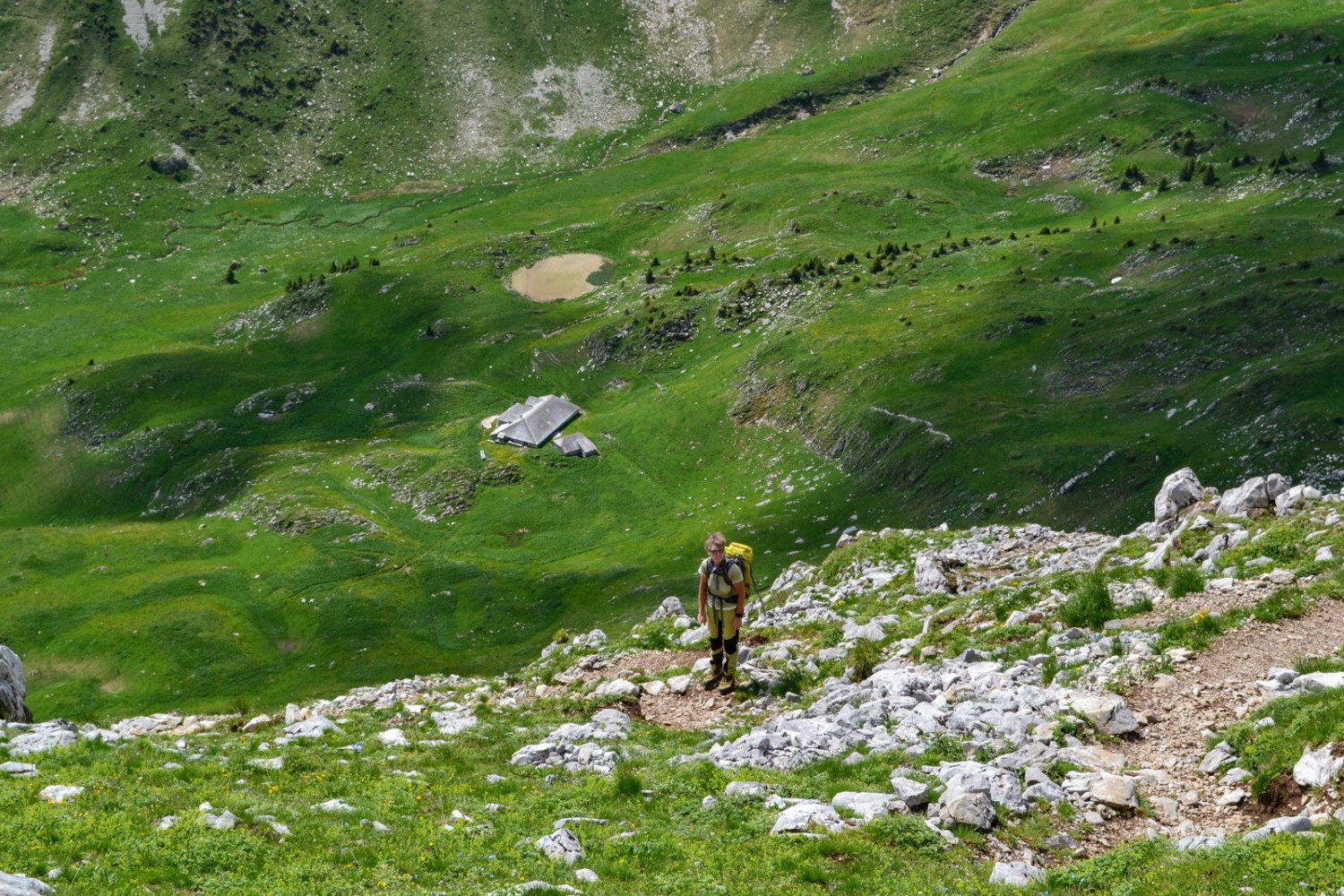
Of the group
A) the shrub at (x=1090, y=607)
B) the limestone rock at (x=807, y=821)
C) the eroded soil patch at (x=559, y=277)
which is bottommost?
the eroded soil patch at (x=559, y=277)

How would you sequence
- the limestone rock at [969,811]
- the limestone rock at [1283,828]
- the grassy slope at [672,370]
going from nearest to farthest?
the limestone rock at [1283,828] → the limestone rock at [969,811] → the grassy slope at [672,370]

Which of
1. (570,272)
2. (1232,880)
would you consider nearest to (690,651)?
(1232,880)

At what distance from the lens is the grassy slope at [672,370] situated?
77.4m

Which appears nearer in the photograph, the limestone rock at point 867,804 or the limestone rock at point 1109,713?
the limestone rock at point 867,804

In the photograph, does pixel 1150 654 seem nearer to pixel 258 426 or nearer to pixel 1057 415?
pixel 1057 415

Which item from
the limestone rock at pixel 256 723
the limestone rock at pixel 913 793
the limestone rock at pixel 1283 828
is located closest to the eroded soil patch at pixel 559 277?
the limestone rock at pixel 256 723

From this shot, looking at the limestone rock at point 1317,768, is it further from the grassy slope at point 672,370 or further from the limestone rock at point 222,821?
the grassy slope at point 672,370

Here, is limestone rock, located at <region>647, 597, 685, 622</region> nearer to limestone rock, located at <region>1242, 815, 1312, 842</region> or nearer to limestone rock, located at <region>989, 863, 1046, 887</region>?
limestone rock, located at <region>989, 863, 1046, 887</region>

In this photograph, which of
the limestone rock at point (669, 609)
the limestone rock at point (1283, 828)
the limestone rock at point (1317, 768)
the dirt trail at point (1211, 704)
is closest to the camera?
the limestone rock at point (1283, 828)

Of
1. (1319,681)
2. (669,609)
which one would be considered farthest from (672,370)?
(1319,681)

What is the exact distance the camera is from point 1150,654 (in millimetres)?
23750

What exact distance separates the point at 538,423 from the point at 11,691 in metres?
73.5

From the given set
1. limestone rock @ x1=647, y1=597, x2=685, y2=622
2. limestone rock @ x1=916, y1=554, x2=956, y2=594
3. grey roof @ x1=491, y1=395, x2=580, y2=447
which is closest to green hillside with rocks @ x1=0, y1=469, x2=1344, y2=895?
limestone rock @ x1=916, y1=554, x2=956, y2=594

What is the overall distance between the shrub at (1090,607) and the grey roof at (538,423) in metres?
79.6
